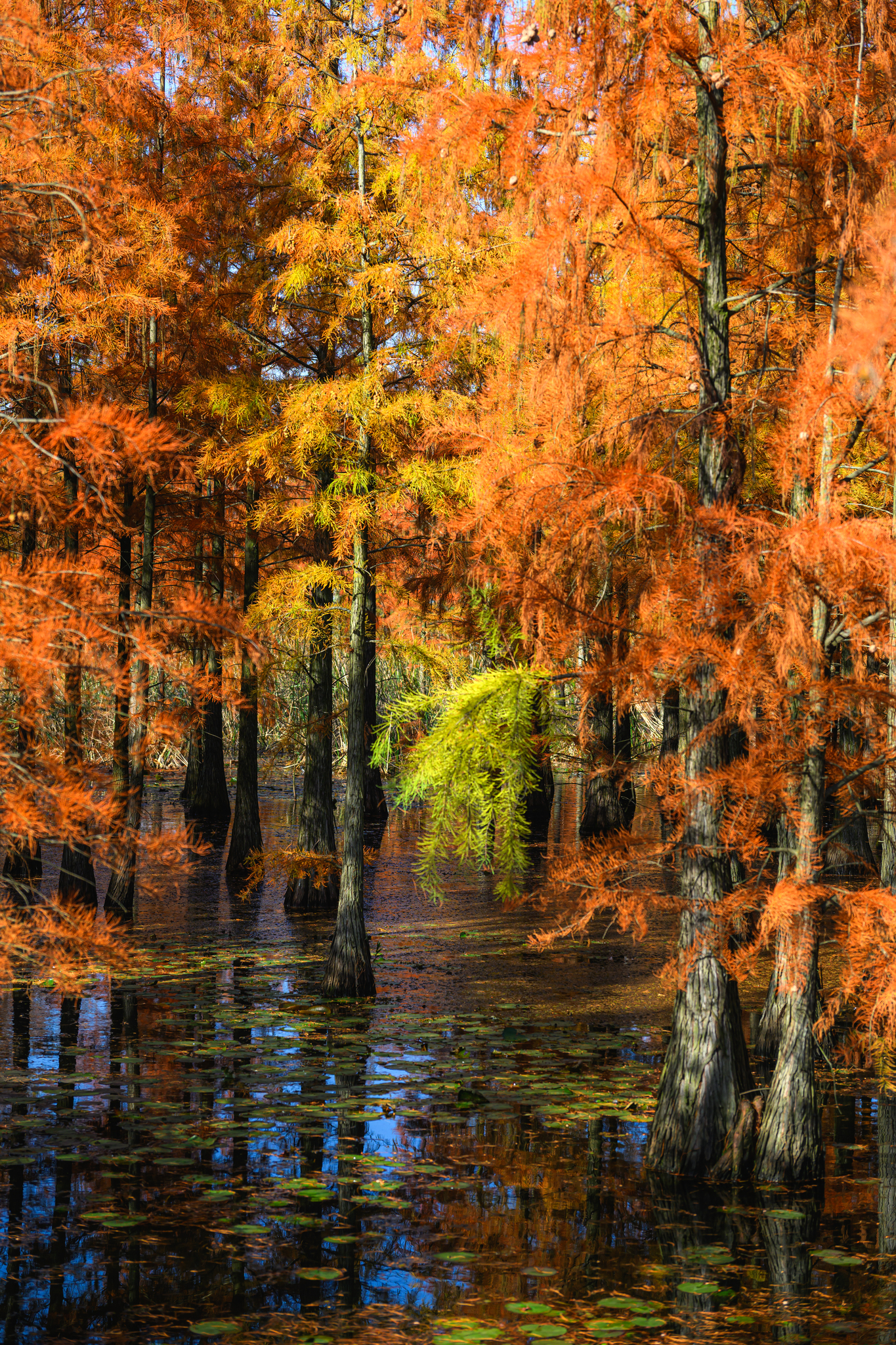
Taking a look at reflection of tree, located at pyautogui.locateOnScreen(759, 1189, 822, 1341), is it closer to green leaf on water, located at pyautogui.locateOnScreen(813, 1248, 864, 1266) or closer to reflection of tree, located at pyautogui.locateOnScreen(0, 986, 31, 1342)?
green leaf on water, located at pyautogui.locateOnScreen(813, 1248, 864, 1266)

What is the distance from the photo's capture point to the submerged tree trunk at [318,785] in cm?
1953

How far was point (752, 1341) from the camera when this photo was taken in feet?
20.5

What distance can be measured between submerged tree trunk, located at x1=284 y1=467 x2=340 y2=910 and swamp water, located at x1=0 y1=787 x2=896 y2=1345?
16.9ft

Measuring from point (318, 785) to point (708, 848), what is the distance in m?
11.8

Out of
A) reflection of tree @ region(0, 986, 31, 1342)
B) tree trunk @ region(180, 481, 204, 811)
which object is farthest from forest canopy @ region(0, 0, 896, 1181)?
tree trunk @ region(180, 481, 204, 811)

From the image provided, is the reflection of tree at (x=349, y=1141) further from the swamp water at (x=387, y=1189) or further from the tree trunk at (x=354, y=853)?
the tree trunk at (x=354, y=853)

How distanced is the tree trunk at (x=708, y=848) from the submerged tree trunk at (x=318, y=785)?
9918 mm

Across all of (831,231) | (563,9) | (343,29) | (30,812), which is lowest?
(30,812)

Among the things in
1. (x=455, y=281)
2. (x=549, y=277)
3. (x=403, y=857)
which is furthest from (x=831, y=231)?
(x=403, y=857)

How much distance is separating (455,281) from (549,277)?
5.67 m

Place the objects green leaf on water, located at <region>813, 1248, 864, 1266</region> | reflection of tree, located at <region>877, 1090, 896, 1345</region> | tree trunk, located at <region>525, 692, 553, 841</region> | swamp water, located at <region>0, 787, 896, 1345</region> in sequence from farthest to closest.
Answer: tree trunk, located at <region>525, 692, 553, 841</region> → green leaf on water, located at <region>813, 1248, 864, 1266</region> → reflection of tree, located at <region>877, 1090, 896, 1345</region> → swamp water, located at <region>0, 787, 896, 1345</region>

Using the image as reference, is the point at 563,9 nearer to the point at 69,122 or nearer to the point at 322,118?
the point at 322,118

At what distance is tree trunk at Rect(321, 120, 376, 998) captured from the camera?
14422mm

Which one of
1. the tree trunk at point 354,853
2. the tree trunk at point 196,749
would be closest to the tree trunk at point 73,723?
the tree trunk at point 354,853
